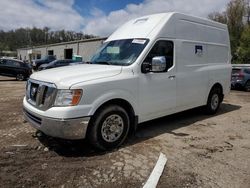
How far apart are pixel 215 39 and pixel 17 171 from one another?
20.6 feet

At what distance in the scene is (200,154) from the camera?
4.62 m

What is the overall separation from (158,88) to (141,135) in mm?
1078

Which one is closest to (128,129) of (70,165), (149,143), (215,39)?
(149,143)

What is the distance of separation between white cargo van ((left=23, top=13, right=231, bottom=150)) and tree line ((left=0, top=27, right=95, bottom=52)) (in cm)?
9130

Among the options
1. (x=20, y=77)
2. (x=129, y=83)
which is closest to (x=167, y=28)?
(x=129, y=83)

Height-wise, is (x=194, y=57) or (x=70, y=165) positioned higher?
(x=194, y=57)

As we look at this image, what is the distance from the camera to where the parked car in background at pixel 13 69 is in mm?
20055

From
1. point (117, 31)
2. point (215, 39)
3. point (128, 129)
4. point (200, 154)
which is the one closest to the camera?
point (200, 154)

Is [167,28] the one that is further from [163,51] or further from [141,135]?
[141,135]

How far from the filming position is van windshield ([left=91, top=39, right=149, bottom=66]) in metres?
5.14

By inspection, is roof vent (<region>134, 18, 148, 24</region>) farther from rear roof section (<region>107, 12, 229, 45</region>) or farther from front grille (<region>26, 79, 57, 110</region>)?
front grille (<region>26, 79, 57, 110</region>)

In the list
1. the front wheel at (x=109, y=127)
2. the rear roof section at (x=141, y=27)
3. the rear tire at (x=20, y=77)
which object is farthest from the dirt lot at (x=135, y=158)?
the rear tire at (x=20, y=77)

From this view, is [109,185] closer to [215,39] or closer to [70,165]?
[70,165]

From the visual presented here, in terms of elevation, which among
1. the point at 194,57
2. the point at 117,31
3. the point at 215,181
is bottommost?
the point at 215,181
